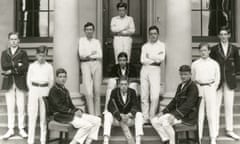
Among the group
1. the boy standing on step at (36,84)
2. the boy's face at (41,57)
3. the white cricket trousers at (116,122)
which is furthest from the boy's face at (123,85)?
the boy's face at (41,57)

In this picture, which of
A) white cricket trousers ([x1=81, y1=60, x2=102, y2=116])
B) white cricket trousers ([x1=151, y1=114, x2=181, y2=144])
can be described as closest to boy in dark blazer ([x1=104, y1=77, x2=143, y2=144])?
white cricket trousers ([x1=151, y1=114, x2=181, y2=144])

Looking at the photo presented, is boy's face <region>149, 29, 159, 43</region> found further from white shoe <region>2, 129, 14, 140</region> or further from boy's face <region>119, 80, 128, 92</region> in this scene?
white shoe <region>2, 129, 14, 140</region>

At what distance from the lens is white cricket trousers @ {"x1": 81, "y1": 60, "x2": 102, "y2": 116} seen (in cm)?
754

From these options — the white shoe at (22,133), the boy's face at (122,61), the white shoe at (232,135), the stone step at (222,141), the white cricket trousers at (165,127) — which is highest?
the boy's face at (122,61)

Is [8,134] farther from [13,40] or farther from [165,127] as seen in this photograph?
[165,127]

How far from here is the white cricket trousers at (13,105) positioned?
7188 millimetres

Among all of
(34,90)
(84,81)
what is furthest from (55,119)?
(84,81)

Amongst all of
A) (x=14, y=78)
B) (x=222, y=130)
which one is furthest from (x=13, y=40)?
(x=222, y=130)

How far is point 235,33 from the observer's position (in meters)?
10.2

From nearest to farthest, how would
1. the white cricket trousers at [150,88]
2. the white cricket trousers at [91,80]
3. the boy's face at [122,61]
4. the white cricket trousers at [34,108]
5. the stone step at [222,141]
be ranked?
the white cricket trousers at [34,108], the stone step at [222,141], the boy's face at [122,61], the white cricket trousers at [150,88], the white cricket trousers at [91,80]

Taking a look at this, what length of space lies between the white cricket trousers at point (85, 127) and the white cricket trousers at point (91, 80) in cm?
89

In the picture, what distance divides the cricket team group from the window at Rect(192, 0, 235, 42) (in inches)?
114

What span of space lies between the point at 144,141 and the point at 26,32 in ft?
15.6

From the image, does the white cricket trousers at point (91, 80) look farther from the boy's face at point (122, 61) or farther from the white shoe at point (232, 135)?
the white shoe at point (232, 135)
